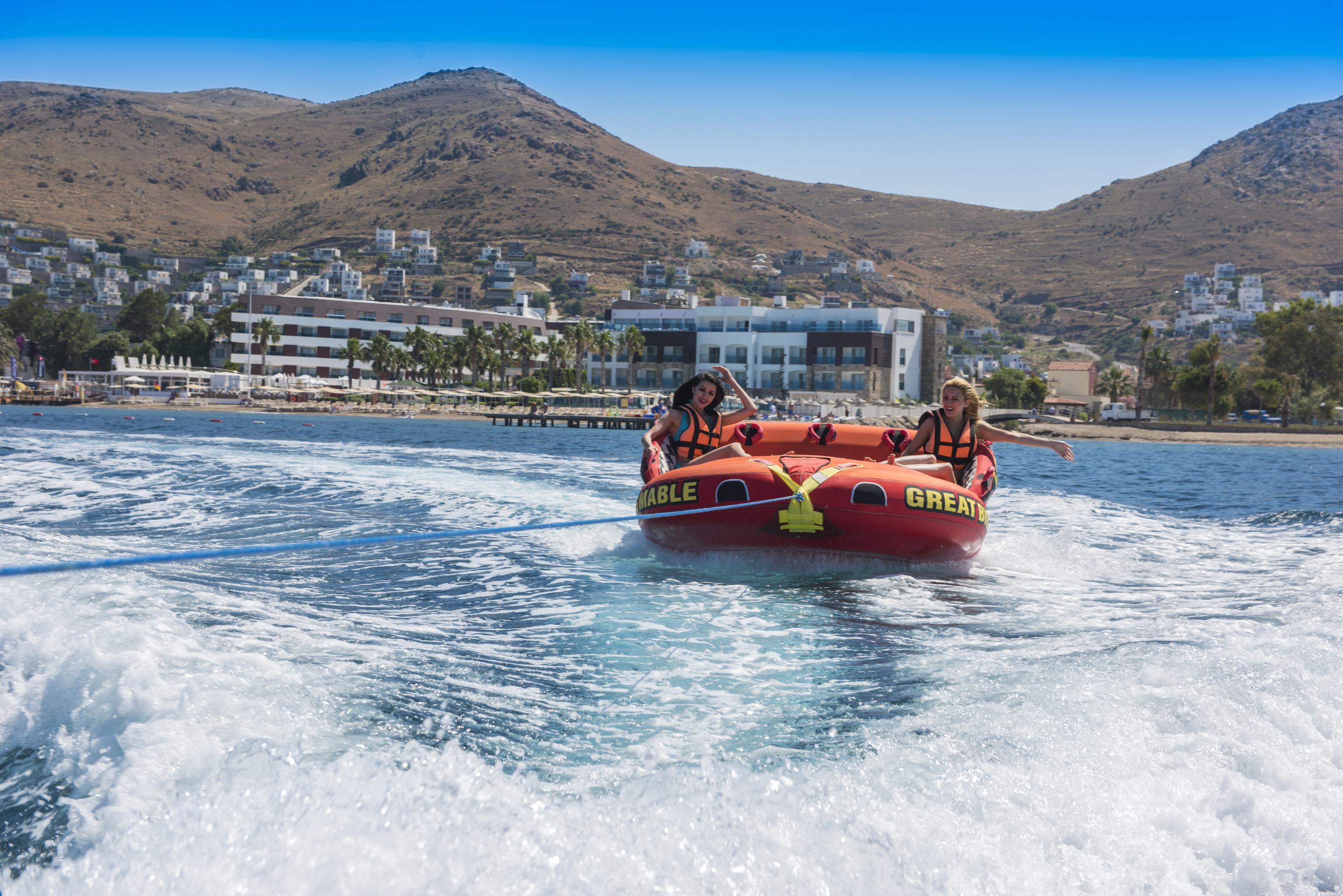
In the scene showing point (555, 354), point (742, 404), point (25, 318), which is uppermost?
point (25, 318)

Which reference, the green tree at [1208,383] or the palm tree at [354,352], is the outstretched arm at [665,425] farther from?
the palm tree at [354,352]

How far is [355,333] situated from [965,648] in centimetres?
9630

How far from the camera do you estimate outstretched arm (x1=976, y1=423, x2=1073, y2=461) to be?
10.3 meters

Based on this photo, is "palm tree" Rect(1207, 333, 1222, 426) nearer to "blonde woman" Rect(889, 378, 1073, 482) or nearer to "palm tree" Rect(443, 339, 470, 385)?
"palm tree" Rect(443, 339, 470, 385)

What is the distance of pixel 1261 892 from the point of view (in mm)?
3400

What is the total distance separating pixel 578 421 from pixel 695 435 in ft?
181

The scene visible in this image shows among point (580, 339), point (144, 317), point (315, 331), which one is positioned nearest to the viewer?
point (580, 339)

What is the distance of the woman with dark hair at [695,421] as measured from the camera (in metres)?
11.1

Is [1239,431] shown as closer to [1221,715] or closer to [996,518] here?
[996,518]

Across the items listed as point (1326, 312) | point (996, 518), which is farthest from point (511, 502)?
point (1326, 312)

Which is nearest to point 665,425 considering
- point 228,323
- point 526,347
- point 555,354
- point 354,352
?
point 555,354

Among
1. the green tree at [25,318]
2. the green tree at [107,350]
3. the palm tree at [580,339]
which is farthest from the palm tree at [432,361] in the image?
the green tree at [25,318]

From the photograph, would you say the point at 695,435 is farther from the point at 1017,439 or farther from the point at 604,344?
the point at 604,344

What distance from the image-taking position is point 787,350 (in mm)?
87250
